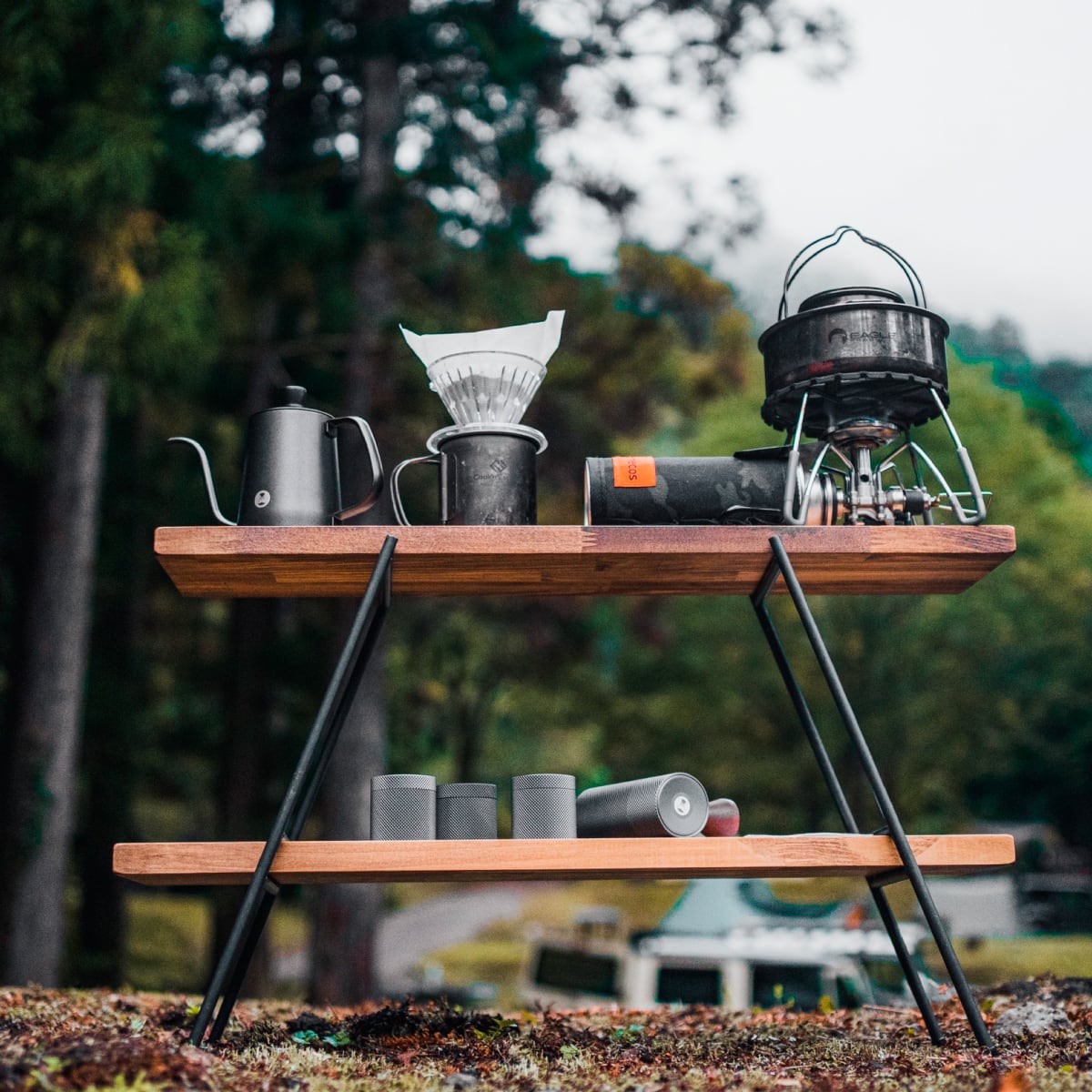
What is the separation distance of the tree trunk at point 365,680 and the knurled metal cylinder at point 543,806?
5322mm

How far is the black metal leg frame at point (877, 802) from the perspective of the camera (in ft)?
7.18

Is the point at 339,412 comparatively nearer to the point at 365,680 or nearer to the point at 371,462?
the point at 365,680

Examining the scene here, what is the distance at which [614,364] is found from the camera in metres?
12.5

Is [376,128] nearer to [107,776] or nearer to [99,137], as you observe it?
[99,137]

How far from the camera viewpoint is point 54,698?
6750 mm

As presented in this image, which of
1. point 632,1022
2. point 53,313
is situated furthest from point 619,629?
point 632,1022

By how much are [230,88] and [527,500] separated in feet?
26.4

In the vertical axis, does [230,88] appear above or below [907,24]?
below

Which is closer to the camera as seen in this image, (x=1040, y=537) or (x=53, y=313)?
(x=53, y=313)

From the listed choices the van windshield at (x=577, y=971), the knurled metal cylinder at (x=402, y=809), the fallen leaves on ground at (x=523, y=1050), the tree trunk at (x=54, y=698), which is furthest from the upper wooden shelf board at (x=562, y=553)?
the van windshield at (x=577, y=971)

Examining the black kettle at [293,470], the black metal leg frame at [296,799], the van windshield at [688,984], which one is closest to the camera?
the black metal leg frame at [296,799]

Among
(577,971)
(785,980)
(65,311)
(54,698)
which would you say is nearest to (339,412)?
(65,311)

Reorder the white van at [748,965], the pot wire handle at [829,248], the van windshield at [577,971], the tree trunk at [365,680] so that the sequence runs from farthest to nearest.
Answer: the van windshield at [577,971]
the tree trunk at [365,680]
the white van at [748,965]
the pot wire handle at [829,248]

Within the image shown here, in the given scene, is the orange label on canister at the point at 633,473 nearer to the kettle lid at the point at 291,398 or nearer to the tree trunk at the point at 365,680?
the kettle lid at the point at 291,398
